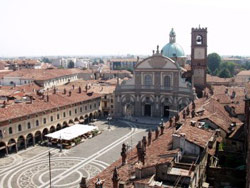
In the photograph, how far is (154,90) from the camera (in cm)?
7138

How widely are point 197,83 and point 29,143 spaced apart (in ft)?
138

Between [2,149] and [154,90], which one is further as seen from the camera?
[154,90]

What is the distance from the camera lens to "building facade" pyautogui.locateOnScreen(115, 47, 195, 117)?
69062mm

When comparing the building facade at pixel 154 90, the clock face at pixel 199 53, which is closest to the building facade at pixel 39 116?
the building facade at pixel 154 90

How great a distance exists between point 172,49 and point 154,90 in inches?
661

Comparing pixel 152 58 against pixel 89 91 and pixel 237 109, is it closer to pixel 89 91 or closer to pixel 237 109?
pixel 89 91

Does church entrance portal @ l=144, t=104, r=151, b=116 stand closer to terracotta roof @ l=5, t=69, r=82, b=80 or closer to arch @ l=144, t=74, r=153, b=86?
arch @ l=144, t=74, r=153, b=86

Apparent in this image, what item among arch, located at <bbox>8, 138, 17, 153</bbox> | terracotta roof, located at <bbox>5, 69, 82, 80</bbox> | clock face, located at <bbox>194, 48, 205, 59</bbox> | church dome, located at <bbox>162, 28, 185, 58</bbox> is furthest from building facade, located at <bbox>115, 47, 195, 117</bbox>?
terracotta roof, located at <bbox>5, 69, 82, 80</bbox>

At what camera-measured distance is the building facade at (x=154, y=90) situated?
227ft

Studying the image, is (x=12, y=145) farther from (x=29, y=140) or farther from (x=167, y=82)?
(x=167, y=82)

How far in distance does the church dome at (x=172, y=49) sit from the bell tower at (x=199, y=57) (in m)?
10.5

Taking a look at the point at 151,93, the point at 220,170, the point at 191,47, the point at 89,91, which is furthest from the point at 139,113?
the point at 220,170

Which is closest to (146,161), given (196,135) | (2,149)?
(196,135)

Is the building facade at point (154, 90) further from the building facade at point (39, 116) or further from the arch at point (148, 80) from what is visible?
the building facade at point (39, 116)
